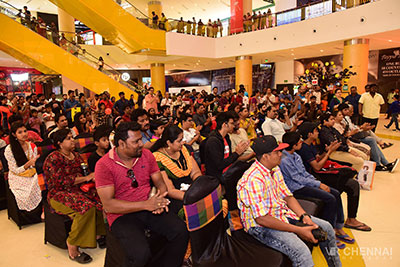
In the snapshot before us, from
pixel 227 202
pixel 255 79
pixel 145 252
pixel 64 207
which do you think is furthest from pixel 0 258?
pixel 255 79

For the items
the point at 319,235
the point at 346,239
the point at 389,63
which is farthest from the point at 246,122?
the point at 389,63

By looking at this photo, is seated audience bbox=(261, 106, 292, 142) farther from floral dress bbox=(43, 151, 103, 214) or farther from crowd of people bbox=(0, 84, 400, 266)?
floral dress bbox=(43, 151, 103, 214)

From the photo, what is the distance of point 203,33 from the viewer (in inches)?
631

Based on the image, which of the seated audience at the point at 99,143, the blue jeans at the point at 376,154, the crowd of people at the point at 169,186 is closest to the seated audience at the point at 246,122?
the crowd of people at the point at 169,186

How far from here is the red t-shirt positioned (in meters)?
2.31

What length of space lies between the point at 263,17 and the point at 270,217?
13.8 metres

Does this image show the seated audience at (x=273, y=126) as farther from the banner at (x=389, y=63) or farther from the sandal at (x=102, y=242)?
the banner at (x=389, y=63)

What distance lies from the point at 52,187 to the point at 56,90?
17178 millimetres

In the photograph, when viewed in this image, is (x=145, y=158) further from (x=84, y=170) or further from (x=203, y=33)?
(x=203, y=33)

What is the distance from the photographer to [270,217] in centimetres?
211

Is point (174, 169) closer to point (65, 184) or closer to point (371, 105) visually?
point (65, 184)

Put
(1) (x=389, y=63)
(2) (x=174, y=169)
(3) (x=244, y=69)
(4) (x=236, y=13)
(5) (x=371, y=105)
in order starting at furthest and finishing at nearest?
(4) (x=236, y=13) → (3) (x=244, y=69) → (1) (x=389, y=63) → (5) (x=371, y=105) → (2) (x=174, y=169)

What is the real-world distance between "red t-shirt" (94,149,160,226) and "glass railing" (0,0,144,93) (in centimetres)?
1339

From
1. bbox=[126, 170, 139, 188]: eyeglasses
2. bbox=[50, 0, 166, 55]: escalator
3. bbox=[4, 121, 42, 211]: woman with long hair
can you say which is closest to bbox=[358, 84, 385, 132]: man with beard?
bbox=[126, 170, 139, 188]: eyeglasses
